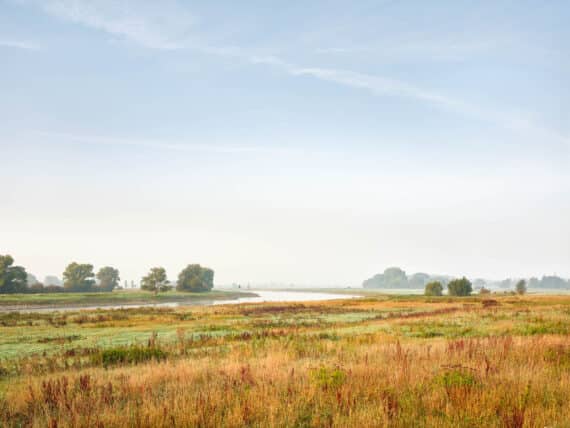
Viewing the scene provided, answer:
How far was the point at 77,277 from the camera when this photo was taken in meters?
132

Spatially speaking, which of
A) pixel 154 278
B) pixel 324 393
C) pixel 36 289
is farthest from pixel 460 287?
pixel 36 289

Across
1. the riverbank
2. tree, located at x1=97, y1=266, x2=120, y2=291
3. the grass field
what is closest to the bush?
the grass field

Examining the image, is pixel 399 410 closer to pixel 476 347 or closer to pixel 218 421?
pixel 218 421

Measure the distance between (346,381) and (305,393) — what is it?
130 cm

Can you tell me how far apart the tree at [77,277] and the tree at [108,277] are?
889 inches

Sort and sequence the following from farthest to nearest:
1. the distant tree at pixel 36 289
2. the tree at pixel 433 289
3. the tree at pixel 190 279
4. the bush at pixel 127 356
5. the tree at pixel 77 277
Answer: the tree at pixel 190 279 < the tree at pixel 77 277 < the tree at pixel 433 289 < the distant tree at pixel 36 289 < the bush at pixel 127 356

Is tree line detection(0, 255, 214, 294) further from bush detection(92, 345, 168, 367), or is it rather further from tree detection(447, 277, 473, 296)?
bush detection(92, 345, 168, 367)

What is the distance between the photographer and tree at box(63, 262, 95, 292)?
130m

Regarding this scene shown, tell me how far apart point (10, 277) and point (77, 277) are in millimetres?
32681

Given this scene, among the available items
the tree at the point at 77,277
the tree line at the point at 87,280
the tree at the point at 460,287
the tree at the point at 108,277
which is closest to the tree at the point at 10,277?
the tree line at the point at 87,280

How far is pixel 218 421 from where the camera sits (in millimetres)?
6957

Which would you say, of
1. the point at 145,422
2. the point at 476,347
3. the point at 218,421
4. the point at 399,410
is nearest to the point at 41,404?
the point at 145,422

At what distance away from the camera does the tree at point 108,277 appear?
15850 cm

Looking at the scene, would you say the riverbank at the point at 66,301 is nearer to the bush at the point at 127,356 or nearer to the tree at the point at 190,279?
the tree at the point at 190,279
